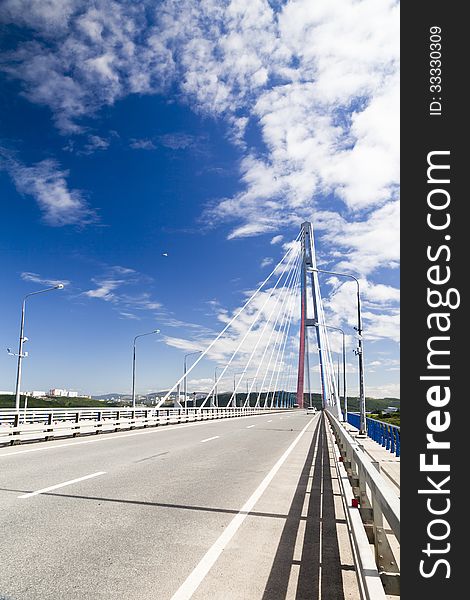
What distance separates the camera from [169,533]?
6758mm

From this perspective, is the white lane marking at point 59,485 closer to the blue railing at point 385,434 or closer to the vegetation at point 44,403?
the blue railing at point 385,434

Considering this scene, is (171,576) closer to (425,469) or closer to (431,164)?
(425,469)

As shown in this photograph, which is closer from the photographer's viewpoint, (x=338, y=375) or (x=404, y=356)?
(x=404, y=356)

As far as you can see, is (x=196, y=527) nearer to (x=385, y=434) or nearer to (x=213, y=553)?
(x=213, y=553)

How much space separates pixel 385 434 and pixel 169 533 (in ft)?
59.6

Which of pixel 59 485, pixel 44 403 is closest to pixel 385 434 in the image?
pixel 59 485

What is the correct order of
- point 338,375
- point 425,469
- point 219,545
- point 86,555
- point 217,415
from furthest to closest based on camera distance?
point 338,375
point 217,415
point 219,545
point 86,555
point 425,469

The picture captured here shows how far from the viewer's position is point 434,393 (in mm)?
3686

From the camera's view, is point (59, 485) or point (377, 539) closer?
point (377, 539)

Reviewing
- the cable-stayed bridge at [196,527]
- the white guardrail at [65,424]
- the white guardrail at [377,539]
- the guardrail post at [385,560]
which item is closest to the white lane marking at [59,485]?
the cable-stayed bridge at [196,527]

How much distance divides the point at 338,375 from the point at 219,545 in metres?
49.8

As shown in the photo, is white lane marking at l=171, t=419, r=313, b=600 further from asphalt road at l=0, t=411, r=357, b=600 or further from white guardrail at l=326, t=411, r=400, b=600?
white guardrail at l=326, t=411, r=400, b=600

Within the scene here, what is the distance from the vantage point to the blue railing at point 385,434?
19547mm

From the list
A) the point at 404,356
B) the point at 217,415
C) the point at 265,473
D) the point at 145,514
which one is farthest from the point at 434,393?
the point at 217,415
